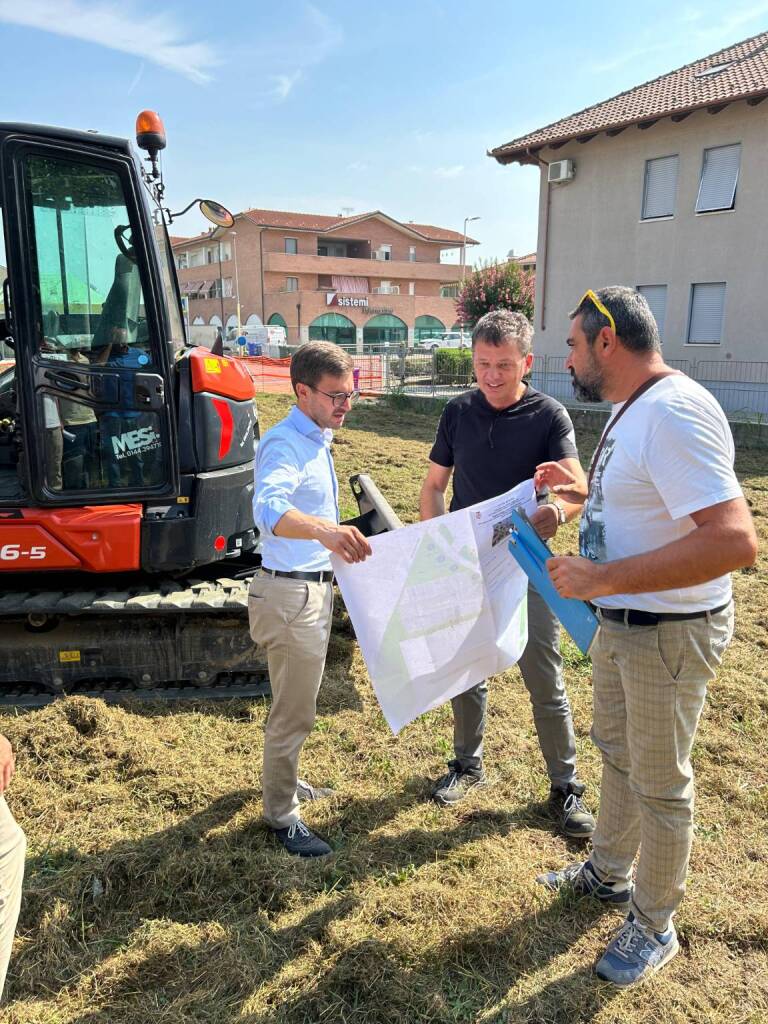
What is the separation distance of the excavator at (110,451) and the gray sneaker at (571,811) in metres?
1.79

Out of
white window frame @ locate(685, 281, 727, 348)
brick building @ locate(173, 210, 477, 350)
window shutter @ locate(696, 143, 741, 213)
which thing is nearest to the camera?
window shutter @ locate(696, 143, 741, 213)

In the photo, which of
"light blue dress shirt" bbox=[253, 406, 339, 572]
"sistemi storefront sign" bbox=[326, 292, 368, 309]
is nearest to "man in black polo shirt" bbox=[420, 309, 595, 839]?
"light blue dress shirt" bbox=[253, 406, 339, 572]

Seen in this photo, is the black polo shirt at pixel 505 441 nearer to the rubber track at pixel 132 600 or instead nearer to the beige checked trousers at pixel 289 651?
the beige checked trousers at pixel 289 651

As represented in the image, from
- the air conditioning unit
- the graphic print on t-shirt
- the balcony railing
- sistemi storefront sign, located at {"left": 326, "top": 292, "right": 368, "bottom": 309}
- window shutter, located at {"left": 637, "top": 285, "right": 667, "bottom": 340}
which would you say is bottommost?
the graphic print on t-shirt

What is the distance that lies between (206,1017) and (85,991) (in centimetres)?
43

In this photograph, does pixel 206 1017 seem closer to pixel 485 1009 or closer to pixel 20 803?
pixel 485 1009

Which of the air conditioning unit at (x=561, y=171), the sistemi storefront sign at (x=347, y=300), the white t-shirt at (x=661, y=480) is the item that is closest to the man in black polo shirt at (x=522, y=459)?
the white t-shirt at (x=661, y=480)

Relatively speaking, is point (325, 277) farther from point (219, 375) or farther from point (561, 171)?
point (219, 375)

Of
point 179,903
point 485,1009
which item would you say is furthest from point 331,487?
point 485,1009

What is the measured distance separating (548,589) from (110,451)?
2477mm

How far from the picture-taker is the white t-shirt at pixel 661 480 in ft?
6.17

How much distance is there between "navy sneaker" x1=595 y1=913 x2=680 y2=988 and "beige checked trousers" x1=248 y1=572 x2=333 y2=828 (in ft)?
4.19

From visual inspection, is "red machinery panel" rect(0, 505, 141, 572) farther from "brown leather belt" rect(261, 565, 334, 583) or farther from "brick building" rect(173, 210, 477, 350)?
"brick building" rect(173, 210, 477, 350)

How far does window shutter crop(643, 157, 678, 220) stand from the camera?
17203 mm
